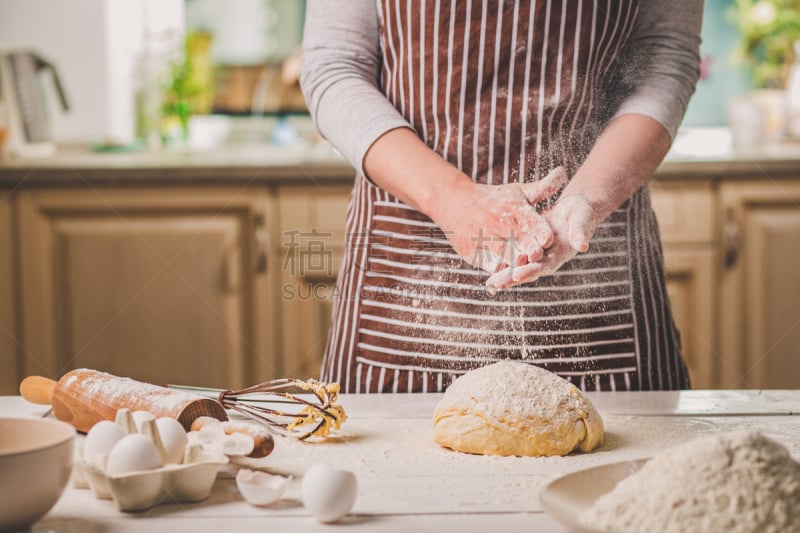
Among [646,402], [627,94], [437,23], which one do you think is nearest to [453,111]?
[437,23]

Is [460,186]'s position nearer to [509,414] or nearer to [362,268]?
[362,268]

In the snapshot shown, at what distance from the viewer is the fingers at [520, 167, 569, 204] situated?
977 millimetres

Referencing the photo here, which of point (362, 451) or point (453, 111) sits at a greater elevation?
point (453, 111)

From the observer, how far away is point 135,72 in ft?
7.82

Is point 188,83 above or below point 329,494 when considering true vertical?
above

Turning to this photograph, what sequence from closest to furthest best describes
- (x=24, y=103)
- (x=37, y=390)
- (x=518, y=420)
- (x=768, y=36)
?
1. (x=518, y=420)
2. (x=37, y=390)
3. (x=24, y=103)
4. (x=768, y=36)

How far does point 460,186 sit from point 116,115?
63.7 inches

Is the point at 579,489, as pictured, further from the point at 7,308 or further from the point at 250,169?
the point at 7,308

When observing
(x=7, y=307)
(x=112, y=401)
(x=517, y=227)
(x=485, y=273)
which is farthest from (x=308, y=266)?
(x=112, y=401)

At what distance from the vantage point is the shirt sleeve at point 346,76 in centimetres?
107

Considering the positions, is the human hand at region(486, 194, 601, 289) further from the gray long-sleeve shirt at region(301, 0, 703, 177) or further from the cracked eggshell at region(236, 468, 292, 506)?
the cracked eggshell at region(236, 468, 292, 506)

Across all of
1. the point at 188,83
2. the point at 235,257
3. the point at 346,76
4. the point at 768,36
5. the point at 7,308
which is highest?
the point at 768,36

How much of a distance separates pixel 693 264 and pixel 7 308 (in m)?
1.46

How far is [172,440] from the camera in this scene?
64cm
